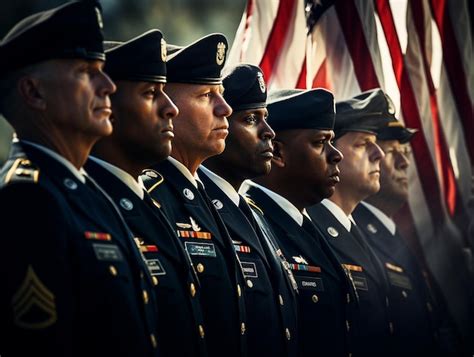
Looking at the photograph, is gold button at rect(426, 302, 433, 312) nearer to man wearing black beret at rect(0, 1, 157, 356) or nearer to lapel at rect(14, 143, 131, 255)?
man wearing black beret at rect(0, 1, 157, 356)

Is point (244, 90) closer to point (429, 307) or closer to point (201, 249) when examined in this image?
point (201, 249)

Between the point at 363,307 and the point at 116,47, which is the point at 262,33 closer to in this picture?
the point at 363,307

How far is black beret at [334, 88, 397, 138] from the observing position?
802 centimetres

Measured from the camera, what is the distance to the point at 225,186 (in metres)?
6.22

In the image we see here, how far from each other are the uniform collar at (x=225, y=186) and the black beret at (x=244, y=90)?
37 centimetres

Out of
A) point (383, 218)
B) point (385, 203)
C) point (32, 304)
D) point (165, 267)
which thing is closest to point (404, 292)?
point (383, 218)

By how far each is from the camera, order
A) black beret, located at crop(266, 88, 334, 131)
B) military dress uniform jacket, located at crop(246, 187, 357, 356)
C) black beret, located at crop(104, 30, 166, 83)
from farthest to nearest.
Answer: black beret, located at crop(266, 88, 334, 131) → military dress uniform jacket, located at crop(246, 187, 357, 356) → black beret, located at crop(104, 30, 166, 83)

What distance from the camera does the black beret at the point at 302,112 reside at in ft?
23.3

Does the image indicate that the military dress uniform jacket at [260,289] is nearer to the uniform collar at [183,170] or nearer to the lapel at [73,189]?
the uniform collar at [183,170]

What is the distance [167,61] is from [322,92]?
1601mm

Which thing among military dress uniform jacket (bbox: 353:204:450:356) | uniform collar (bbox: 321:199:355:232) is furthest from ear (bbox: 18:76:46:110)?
military dress uniform jacket (bbox: 353:204:450:356)

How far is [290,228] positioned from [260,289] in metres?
0.95

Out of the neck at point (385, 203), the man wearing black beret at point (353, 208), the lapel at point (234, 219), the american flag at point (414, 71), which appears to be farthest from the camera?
the american flag at point (414, 71)

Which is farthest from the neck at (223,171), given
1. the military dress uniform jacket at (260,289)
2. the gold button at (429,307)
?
the gold button at (429,307)
